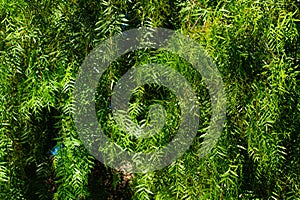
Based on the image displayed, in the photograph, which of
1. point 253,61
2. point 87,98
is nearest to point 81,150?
point 87,98

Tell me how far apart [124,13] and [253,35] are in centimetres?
50

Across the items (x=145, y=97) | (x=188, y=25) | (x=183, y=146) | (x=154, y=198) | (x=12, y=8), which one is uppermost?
(x=12, y=8)

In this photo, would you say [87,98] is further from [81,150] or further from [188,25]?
[188,25]

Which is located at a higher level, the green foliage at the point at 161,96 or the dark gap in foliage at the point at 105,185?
the green foliage at the point at 161,96

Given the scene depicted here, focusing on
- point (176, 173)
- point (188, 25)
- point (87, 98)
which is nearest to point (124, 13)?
point (188, 25)

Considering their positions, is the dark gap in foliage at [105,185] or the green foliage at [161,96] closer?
the green foliage at [161,96]

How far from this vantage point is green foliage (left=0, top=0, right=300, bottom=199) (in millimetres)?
1675

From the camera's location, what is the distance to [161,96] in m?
1.76

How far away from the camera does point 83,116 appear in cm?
172

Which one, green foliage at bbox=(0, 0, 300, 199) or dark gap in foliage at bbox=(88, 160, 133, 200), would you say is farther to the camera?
dark gap in foliage at bbox=(88, 160, 133, 200)

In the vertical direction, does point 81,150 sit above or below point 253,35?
below

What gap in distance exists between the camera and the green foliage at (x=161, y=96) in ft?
5.49

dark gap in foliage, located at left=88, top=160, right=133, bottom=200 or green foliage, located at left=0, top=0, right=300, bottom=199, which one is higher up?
green foliage, located at left=0, top=0, right=300, bottom=199

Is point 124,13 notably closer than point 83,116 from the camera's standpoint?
No
